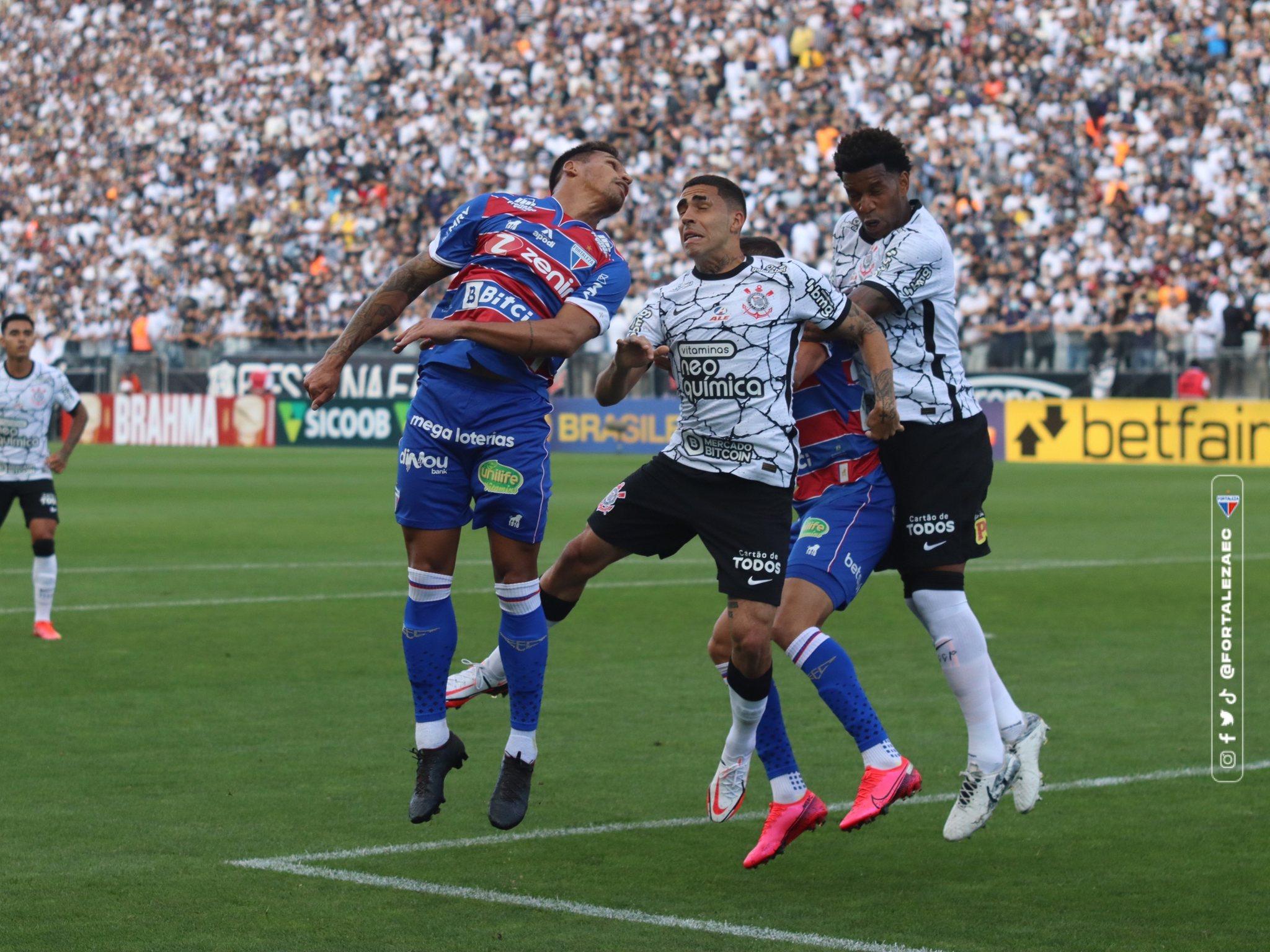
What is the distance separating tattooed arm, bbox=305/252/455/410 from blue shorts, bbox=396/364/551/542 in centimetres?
23

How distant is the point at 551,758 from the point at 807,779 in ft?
3.74

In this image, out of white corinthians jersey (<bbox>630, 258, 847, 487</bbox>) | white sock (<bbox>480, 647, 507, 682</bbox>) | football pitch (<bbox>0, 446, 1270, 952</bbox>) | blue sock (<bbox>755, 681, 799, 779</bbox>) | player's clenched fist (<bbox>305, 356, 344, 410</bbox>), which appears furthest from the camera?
white sock (<bbox>480, 647, 507, 682</bbox>)

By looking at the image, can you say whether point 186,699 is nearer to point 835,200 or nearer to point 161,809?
point 161,809

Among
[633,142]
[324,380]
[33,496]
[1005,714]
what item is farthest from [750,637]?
[633,142]

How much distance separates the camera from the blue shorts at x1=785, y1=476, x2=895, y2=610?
263 inches

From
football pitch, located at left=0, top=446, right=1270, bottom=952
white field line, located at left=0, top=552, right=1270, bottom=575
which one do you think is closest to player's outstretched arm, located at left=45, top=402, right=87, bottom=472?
football pitch, located at left=0, top=446, right=1270, bottom=952

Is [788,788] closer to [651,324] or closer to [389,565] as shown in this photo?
[651,324]

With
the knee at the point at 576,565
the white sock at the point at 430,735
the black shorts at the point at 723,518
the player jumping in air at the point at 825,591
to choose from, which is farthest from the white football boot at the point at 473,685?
the black shorts at the point at 723,518

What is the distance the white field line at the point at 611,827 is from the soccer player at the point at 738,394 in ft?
1.52

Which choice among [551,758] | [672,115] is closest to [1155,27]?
[672,115]

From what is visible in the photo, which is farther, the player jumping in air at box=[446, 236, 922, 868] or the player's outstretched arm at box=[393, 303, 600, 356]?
the player jumping in air at box=[446, 236, 922, 868]

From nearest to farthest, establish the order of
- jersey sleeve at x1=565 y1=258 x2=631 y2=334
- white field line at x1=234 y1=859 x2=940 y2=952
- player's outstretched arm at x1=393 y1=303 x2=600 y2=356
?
1. white field line at x1=234 y1=859 x2=940 y2=952
2. player's outstretched arm at x1=393 y1=303 x2=600 y2=356
3. jersey sleeve at x1=565 y1=258 x2=631 y2=334

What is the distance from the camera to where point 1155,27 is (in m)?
31.2

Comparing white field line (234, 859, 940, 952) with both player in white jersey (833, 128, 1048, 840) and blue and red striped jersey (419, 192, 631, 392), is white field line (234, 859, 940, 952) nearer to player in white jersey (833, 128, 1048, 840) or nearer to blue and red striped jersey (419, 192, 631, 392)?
→ player in white jersey (833, 128, 1048, 840)
